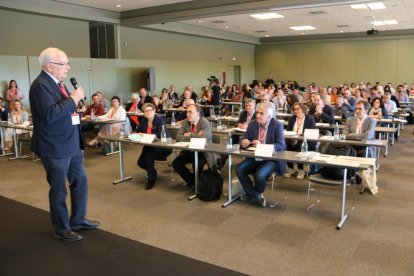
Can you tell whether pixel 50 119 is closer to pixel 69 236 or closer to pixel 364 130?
pixel 69 236

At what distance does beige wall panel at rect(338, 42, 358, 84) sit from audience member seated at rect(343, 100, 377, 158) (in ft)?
47.2

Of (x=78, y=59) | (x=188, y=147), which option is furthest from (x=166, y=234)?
(x=78, y=59)

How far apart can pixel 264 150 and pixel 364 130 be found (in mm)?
2015

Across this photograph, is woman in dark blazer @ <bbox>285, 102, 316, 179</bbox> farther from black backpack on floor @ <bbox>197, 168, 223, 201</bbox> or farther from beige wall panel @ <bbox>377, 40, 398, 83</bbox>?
beige wall panel @ <bbox>377, 40, 398, 83</bbox>

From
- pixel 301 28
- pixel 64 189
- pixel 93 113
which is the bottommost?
pixel 64 189

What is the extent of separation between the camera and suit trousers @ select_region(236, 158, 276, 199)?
160 inches

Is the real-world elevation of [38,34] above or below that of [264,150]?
above

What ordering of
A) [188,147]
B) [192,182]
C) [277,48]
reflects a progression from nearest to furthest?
[188,147]
[192,182]
[277,48]

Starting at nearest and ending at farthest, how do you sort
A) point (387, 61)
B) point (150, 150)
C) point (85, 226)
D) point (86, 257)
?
point (86, 257) < point (85, 226) < point (150, 150) < point (387, 61)

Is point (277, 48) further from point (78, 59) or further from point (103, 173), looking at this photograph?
point (103, 173)

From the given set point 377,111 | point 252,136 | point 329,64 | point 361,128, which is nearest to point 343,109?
point 377,111

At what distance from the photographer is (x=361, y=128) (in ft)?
16.9

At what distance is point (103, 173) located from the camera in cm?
576

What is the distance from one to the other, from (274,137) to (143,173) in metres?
2.35
